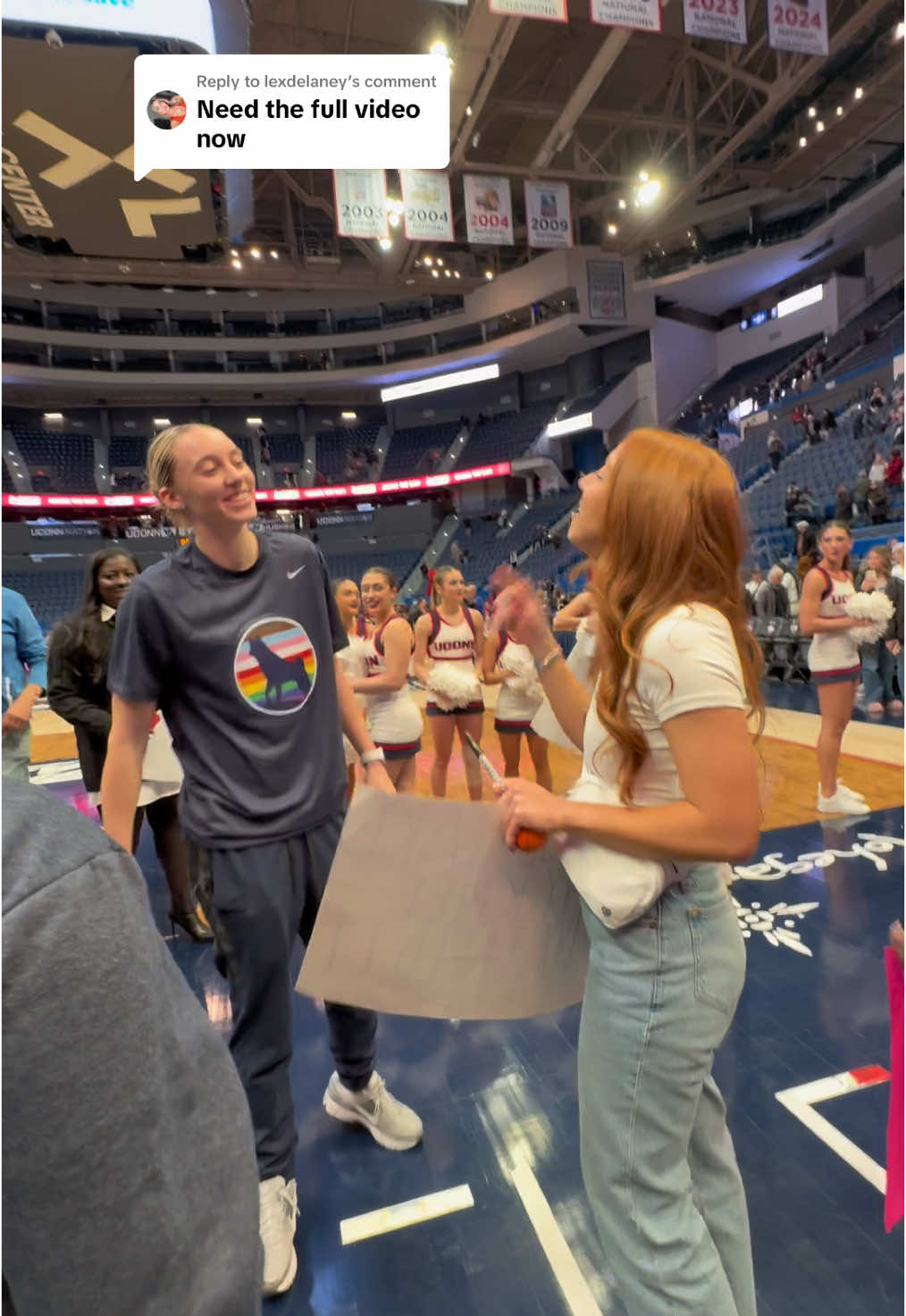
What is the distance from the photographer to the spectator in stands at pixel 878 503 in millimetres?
11141

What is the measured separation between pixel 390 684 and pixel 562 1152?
8.28 feet

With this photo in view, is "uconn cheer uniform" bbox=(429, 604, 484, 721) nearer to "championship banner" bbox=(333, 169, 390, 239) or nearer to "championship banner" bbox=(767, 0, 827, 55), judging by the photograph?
"championship banner" bbox=(767, 0, 827, 55)

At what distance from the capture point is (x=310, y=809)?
1883 millimetres

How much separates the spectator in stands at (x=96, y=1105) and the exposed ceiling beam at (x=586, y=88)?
12930 mm

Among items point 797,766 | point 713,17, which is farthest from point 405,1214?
point 713,17

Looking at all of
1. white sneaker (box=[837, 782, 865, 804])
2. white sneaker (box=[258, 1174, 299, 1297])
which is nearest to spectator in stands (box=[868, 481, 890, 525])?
white sneaker (box=[837, 782, 865, 804])

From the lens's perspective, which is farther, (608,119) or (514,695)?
(608,119)

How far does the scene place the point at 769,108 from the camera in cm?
1325

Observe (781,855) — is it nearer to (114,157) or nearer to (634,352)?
(114,157)

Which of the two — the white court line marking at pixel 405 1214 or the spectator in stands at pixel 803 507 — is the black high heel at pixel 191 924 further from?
the spectator in stands at pixel 803 507

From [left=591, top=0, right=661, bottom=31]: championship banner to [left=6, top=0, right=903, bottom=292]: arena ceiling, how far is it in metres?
3.77

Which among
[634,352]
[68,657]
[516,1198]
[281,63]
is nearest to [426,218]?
[281,63]

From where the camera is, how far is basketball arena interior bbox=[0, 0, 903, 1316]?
197 centimetres

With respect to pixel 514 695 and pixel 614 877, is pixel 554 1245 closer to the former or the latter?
pixel 614 877
